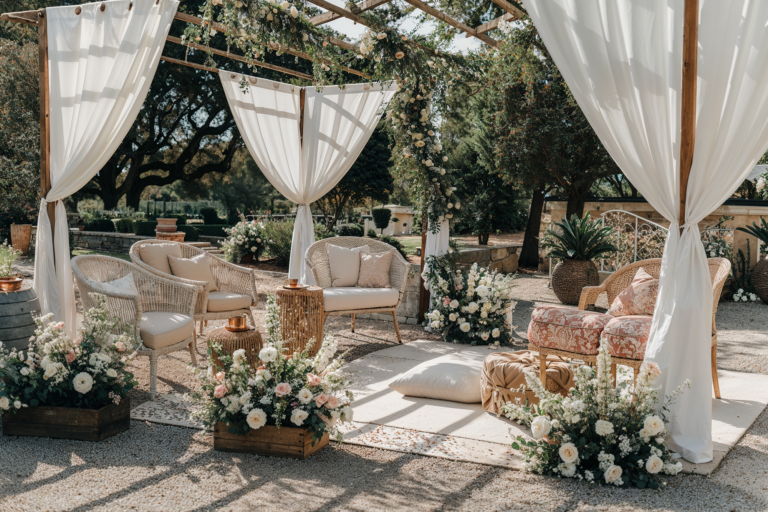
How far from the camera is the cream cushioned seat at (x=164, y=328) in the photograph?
151 inches

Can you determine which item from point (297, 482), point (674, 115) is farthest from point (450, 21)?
point (297, 482)

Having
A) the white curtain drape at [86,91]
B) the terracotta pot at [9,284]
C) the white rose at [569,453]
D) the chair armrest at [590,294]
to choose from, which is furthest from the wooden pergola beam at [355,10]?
the white rose at [569,453]

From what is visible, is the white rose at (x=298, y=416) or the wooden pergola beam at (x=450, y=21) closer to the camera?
the white rose at (x=298, y=416)

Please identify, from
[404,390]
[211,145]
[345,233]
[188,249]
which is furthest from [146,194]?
[404,390]

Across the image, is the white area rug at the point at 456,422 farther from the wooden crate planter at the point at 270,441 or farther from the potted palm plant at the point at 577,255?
the potted palm plant at the point at 577,255

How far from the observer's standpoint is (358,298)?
532cm

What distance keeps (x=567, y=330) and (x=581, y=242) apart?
4241 millimetres

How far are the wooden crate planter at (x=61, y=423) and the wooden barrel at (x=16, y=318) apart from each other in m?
0.55

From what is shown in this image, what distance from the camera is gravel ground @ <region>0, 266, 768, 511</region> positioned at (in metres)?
2.43

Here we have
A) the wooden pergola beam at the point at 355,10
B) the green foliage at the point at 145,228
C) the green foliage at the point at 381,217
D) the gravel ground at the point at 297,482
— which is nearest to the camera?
the gravel ground at the point at 297,482

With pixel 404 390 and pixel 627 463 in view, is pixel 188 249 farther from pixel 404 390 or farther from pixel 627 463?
pixel 627 463

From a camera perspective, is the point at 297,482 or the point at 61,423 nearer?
the point at 297,482

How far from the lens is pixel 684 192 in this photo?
2.93 m

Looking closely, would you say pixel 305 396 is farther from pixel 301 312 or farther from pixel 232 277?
pixel 232 277
